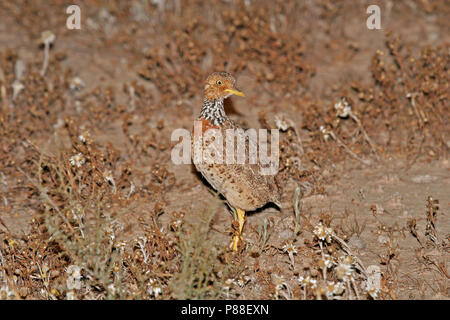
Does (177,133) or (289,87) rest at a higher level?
(289,87)

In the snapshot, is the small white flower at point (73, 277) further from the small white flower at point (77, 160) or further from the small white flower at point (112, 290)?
the small white flower at point (77, 160)

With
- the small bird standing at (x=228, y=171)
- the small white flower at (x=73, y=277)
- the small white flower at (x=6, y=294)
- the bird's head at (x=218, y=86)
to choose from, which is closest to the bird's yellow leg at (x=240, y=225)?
the small bird standing at (x=228, y=171)

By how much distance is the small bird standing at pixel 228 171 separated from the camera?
183 inches

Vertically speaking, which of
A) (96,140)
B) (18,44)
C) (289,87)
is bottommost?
(96,140)

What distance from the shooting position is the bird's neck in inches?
187

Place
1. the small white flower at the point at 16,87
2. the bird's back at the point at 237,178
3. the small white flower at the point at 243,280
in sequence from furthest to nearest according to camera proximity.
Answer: the small white flower at the point at 16,87 < the bird's back at the point at 237,178 < the small white flower at the point at 243,280

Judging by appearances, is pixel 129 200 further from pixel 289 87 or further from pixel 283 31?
pixel 283 31

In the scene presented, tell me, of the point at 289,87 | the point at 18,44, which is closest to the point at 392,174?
the point at 289,87

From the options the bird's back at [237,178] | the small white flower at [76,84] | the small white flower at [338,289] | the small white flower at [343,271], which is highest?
the small white flower at [76,84]

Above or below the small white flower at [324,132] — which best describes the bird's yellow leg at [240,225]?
below

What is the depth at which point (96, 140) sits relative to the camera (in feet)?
22.1

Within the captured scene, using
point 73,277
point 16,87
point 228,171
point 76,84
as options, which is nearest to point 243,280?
point 228,171

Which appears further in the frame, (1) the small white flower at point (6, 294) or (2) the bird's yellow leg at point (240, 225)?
(2) the bird's yellow leg at point (240, 225)
